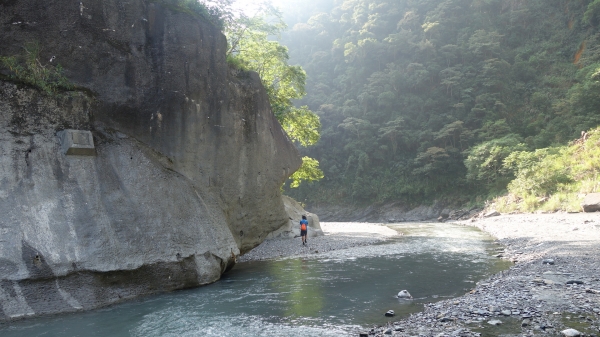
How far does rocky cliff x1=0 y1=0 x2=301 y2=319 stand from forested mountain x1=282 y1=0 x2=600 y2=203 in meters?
36.5

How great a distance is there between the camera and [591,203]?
2220cm

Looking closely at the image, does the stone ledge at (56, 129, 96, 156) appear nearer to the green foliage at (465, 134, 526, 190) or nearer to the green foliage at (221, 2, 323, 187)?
the green foliage at (221, 2, 323, 187)

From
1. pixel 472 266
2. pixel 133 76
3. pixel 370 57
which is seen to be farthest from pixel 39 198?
pixel 370 57

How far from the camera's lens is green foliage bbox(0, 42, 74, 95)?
9867mm

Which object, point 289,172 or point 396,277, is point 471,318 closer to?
point 396,277

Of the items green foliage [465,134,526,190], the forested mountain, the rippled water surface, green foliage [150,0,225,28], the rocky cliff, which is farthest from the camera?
the forested mountain

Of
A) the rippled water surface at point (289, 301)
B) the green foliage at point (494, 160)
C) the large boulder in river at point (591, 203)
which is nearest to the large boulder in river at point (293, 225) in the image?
the rippled water surface at point (289, 301)

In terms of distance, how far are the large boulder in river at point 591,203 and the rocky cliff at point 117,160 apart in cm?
2092

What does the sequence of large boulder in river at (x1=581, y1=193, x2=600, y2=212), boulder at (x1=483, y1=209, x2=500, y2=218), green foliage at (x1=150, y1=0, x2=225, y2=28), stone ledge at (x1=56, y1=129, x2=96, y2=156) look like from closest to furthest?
stone ledge at (x1=56, y1=129, x2=96, y2=156), green foliage at (x1=150, y1=0, x2=225, y2=28), large boulder in river at (x1=581, y1=193, x2=600, y2=212), boulder at (x1=483, y1=209, x2=500, y2=218)

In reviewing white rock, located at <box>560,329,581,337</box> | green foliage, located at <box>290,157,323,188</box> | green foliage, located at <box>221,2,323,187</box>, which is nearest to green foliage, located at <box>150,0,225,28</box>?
green foliage, located at <box>221,2,323,187</box>

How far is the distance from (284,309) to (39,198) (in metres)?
6.71

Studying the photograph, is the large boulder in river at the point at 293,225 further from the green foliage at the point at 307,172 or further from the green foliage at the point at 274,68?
the green foliage at the point at 274,68

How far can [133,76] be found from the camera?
11.7 m

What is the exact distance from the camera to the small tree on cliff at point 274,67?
22766 millimetres
